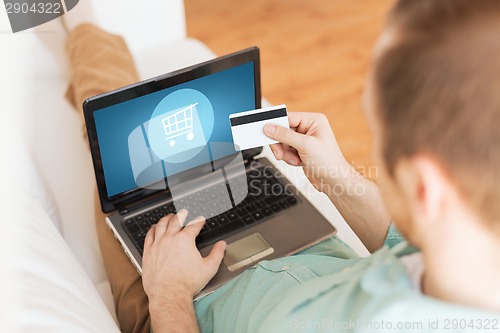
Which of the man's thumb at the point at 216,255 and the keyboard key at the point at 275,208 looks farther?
the keyboard key at the point at 275,208

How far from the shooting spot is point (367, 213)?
3.16 feet

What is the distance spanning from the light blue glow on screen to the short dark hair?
1.92ft

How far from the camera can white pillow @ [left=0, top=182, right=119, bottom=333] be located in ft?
2.27

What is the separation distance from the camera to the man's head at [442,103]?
0.40 meters

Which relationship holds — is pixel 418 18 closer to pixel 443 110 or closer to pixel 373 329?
pixel 443 110

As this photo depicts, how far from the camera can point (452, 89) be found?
410 mm

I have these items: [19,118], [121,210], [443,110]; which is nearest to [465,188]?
[443,110]

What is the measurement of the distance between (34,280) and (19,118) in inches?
25.1
